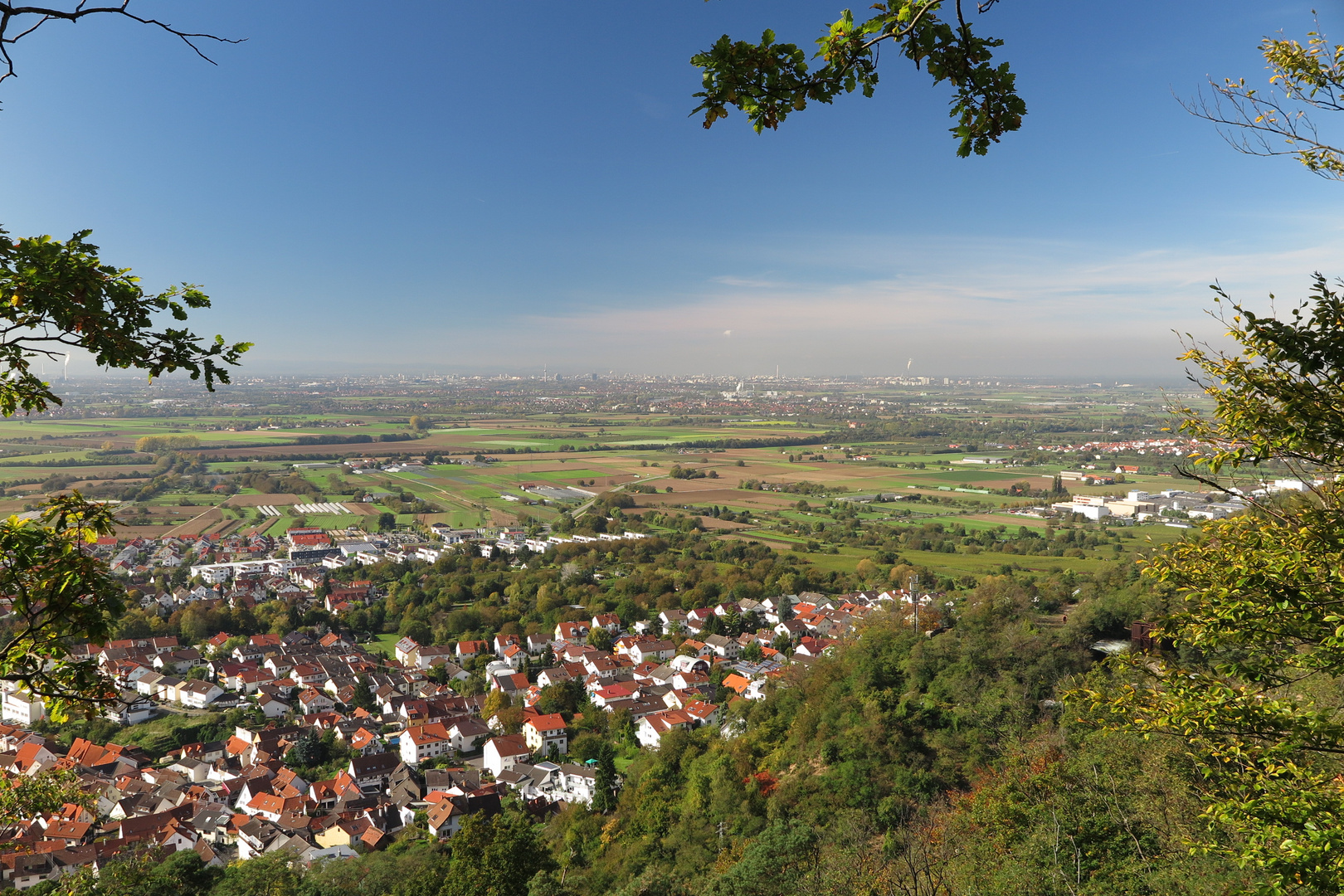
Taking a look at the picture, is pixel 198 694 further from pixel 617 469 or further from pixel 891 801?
pixel 617 469

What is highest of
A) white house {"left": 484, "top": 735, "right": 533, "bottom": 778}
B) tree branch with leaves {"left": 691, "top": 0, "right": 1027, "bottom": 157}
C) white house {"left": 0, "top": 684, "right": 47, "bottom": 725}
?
tree branch with leaves {"left": 691, "top": 0, "right": 1027, "bottom": 157}

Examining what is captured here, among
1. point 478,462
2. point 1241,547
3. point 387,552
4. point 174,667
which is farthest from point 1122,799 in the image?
point 478,462

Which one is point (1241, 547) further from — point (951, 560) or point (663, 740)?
point (951, 560)

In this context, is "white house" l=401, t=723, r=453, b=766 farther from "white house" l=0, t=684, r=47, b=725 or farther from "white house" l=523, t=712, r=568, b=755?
"white house" l=0, t=684, r=47, b=725

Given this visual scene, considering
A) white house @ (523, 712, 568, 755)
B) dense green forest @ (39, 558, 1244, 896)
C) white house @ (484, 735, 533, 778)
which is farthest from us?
white house @ (523, 712, 568, 755)

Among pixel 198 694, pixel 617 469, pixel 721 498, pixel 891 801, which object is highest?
pixel 617 469

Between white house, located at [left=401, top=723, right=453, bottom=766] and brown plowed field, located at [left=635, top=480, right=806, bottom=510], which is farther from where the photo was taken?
brown plowed field, located at [left=635, top=480, right=806, bottom=510]

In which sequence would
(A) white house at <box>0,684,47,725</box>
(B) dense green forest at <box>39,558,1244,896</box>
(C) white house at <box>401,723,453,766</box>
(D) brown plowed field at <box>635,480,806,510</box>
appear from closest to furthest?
1. (B) dense green forest at <box>39,558,1244,896</box>
2. (C) white house at <box>401,723,453,766</box>
3. (A) white house at <box>0,684,47,725</box>
4. (D) brown plowed field at <box>635,480,806,510</box>

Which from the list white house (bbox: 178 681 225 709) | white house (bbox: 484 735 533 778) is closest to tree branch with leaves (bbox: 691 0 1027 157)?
white house (bbox: 484 735 533 778)

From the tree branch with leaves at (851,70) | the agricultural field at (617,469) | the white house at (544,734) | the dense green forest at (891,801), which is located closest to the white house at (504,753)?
the white house at (544,734)

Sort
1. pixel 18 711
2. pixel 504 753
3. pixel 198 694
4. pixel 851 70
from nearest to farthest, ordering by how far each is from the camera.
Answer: pixel 851 70, pixel 504 753, pixel 18 711, pixel 198 694

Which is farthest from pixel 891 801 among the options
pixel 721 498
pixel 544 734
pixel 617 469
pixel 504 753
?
pixel 617 469

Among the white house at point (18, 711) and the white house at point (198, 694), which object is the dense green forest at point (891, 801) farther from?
the white house at point (18, 711)
